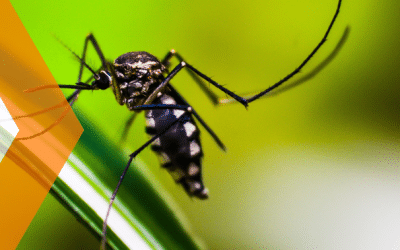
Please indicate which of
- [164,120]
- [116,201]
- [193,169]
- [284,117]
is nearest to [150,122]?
[164,120]

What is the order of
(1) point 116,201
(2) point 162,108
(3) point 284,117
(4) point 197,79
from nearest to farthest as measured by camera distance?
(1) point 116,201 < (2) point 162,108 < (4) point 197,79 < (3) point 284,117

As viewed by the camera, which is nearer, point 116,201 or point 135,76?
point 116,201

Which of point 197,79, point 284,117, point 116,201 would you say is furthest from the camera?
point 284,117

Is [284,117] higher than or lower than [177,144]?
higher

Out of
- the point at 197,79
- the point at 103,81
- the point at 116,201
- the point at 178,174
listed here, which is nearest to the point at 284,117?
the point at 197,79

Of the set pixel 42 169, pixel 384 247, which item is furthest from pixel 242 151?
pixel 42 169

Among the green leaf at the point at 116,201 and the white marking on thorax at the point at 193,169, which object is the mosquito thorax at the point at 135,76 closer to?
the white marking on thorax at the point at 193,169

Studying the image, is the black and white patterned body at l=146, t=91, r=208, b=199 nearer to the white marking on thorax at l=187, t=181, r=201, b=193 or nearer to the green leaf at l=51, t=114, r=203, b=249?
the white marking on thorax at l=187, t=181, r=201, b=193

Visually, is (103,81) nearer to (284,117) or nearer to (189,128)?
(189,128)
